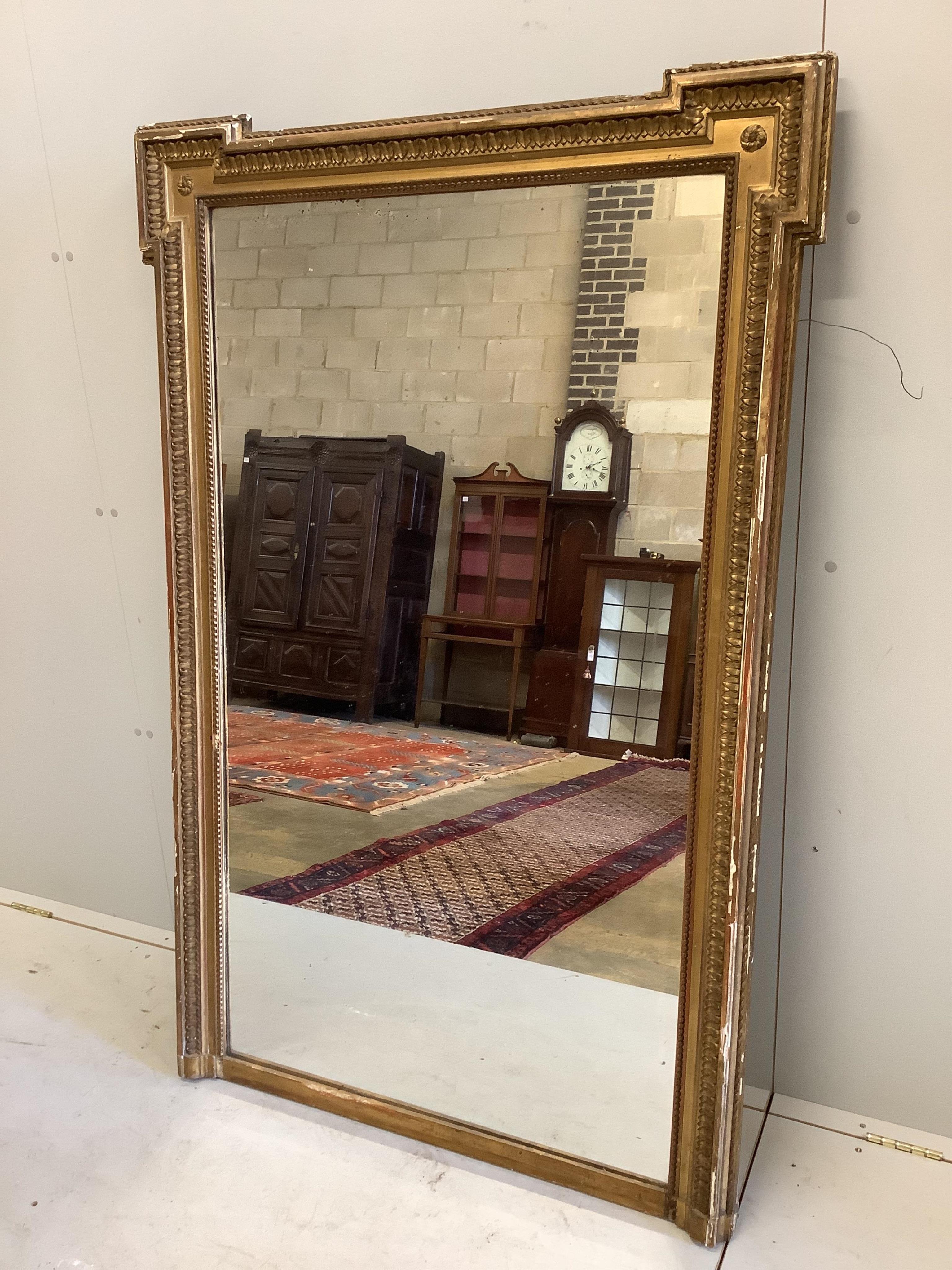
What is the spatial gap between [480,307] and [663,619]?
0.63m

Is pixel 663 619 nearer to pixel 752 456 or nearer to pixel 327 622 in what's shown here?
pixel 752 456

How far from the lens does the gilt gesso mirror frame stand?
5.09ft

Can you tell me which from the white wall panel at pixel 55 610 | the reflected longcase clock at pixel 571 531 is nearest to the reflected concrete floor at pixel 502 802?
the reflected longcase clock at pixel 571 531

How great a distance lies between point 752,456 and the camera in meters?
1.58

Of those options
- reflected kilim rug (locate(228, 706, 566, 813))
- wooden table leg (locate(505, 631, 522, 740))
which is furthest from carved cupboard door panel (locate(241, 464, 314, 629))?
wooden table leg (locate(505, 631, 522, 740))

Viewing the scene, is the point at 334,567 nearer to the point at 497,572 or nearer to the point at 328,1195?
the point at 497,572

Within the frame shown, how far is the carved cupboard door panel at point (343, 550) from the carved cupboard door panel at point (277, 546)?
3cm

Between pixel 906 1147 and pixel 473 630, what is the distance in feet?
4.13

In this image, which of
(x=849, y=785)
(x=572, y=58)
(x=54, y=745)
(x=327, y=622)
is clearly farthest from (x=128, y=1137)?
(x=572, y=58)

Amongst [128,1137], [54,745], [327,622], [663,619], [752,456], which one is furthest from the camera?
[54,745]

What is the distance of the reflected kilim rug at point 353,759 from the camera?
6.16ft

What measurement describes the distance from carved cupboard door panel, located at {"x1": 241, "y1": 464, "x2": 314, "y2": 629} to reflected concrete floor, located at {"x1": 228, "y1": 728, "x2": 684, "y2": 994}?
0.38 metres

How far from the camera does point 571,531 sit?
1.75 meters

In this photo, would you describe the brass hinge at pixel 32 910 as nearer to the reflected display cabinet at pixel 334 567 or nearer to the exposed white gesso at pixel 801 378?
the exposed white gesso at pixel 801 378
